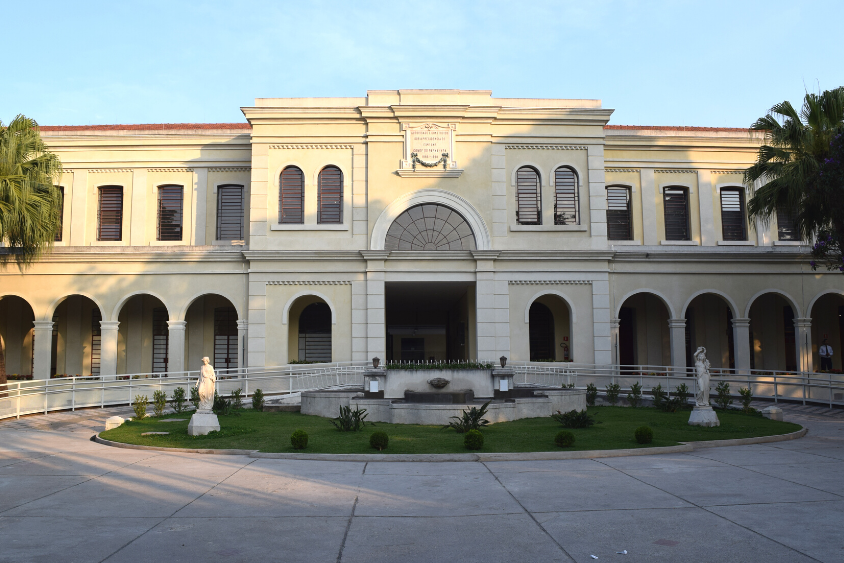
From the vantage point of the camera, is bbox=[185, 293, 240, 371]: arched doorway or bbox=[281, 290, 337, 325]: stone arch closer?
bbox=[281, 290, 337, 325]: stone arch

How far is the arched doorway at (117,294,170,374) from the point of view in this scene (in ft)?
101

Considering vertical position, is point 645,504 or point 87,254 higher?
point 87,254

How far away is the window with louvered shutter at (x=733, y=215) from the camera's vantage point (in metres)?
31.5

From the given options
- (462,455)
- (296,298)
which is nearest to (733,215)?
(296,298)

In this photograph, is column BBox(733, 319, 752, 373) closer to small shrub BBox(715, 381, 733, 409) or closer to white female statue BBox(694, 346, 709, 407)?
small shrub BBox(715, 381, 733, 409)

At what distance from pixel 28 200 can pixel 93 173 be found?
6905 millimetres

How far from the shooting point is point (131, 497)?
9.48 metres

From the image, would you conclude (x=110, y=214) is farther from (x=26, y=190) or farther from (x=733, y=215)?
(x=733, y=215)

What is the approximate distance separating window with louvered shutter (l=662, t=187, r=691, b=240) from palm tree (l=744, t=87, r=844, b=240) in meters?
8.09

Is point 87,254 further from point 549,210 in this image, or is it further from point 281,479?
point 281,479

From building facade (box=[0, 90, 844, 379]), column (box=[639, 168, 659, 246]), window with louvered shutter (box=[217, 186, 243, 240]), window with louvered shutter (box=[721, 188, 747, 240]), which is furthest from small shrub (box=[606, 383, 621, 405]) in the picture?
window with louvered shutter (box=[217, 186, 243, 240])

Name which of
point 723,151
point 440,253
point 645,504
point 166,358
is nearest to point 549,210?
point 440,253

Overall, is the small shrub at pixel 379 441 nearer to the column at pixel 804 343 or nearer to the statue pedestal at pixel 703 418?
the statue pedestal at pixel 703 418

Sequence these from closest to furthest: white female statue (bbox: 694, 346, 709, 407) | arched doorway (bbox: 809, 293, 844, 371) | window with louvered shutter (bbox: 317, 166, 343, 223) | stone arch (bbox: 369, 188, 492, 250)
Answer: white female statue (bbox: 694, 346, 709, 407) → stone arch (bbox: 369, 188, 492, 250) → window with louvered shutter (bbox: 317, 166, 343, 223) → arched doorway (bbox: 809, 293, 844, 371)
